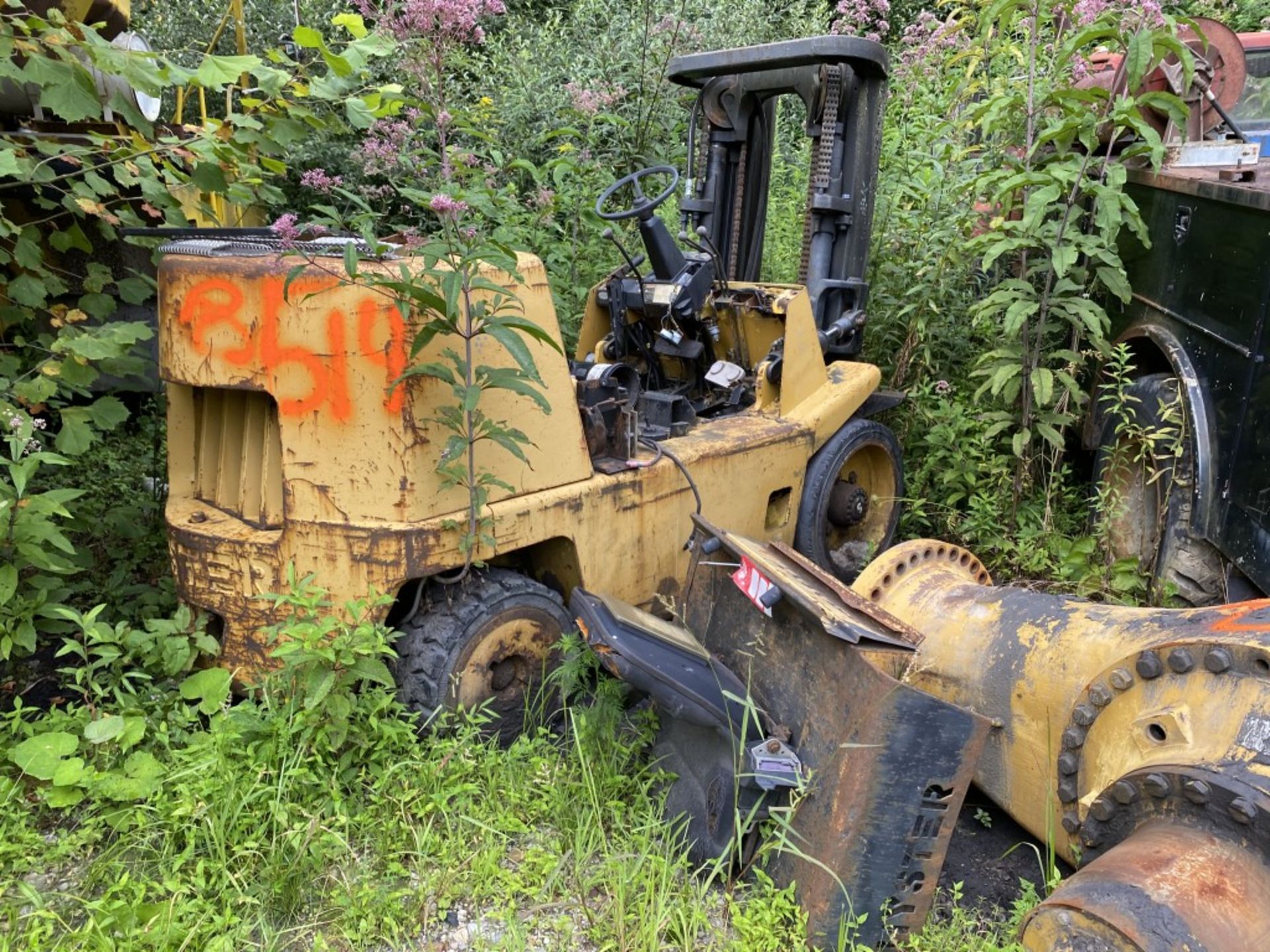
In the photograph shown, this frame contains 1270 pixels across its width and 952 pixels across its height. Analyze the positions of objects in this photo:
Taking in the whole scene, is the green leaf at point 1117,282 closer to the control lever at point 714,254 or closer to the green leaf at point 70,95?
the control lever at point 714,254

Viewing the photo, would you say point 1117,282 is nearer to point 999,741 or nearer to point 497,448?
point 999,741

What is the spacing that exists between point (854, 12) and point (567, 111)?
2.59 meters

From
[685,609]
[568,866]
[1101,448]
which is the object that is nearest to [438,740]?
[568,866]

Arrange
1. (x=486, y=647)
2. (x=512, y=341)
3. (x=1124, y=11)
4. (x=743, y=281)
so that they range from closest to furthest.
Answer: (x=512, y=341) < (x=486, y=647) < (x=1124, y=11) < (x=743, y=281)

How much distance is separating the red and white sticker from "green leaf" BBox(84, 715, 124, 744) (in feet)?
→ 5.43

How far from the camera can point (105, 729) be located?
7.86ft

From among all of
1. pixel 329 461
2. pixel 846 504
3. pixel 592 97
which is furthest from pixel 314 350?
pixel 592 97

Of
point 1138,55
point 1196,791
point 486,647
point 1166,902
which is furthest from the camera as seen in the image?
point 1138,55

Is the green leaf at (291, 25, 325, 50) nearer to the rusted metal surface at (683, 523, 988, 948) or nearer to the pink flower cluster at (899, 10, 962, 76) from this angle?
the rusted metal surface at (683, 523, 988, 948)

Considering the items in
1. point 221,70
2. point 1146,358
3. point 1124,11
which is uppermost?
point 1124,11

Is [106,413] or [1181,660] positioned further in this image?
[106,413]

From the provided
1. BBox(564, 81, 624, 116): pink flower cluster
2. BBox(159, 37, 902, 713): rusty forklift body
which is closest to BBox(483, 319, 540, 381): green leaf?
BBox(159, 37, 902, 713): rusty forklift body

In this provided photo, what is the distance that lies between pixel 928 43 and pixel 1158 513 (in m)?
2.72

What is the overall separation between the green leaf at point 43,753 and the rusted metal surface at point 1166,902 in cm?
230
